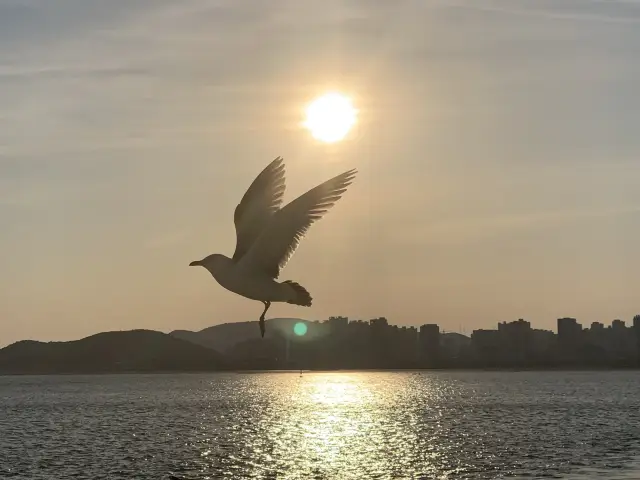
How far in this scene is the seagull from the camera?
16.3m

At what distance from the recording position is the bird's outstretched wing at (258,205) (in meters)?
18.4

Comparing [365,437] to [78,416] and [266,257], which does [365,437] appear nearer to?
[78,416]

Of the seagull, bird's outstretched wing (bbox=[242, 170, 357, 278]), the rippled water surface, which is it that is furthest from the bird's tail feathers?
the rippled water surface

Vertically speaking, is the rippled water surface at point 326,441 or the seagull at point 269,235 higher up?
the seagull at point 269,235

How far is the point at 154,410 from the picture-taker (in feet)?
562

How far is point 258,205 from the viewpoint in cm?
1870

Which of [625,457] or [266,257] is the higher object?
[266,257]

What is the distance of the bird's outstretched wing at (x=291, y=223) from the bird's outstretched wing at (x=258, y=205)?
19.0 inches

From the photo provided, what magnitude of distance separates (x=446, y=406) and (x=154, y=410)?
178 ft

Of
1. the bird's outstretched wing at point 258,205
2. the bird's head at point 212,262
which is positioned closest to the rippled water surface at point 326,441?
the bird's outstretched wing at point 258,205

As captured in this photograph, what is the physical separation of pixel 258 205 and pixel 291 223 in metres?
1.04

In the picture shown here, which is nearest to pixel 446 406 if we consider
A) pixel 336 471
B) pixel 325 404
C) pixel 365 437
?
pixel 325 404

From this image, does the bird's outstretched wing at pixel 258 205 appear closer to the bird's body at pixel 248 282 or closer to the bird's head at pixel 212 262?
the bird's body at pixel 248 282

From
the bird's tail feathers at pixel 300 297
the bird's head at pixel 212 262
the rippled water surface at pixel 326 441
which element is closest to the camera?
the bird's head at pixel 212 262
